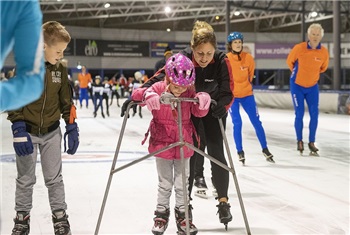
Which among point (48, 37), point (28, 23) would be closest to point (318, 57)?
point (48, 37)

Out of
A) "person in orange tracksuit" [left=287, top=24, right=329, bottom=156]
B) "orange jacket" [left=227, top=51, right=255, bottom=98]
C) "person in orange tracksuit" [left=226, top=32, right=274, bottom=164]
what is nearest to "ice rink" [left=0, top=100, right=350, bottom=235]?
"person in orange tracksuit" [left=226, top=32, right=274, bottom=164]

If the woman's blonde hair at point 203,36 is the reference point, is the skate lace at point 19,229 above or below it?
below

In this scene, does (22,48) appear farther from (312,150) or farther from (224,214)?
(312,150)

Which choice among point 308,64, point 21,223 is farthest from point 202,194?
point 308,64

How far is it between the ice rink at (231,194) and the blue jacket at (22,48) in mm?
2122

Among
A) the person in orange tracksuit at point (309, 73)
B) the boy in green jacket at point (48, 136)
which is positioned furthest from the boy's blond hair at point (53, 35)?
the person in orange tracksuit at point (309, 73)

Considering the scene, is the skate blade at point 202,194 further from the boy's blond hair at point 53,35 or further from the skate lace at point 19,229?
the boy's blond hair at point 53,35

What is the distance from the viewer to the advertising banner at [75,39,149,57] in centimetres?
3438

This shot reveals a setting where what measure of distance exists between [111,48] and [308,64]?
29.3 m

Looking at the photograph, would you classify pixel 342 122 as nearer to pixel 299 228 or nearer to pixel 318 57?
pixel 318 57

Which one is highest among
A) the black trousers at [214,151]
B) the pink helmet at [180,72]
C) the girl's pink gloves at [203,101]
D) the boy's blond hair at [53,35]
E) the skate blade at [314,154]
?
the boy's blond hair at [53,35]

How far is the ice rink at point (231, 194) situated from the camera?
354 centimetres

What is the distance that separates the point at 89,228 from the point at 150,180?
180 cm

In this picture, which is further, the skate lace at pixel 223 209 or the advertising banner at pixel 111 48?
the advertising banner at pixel 111 48
